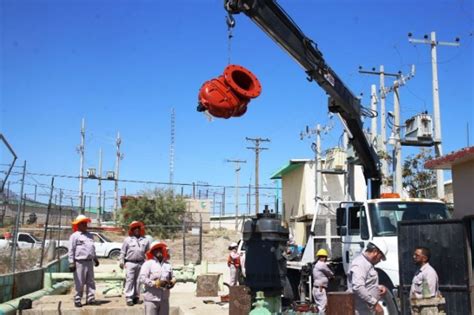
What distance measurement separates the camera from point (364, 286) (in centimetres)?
664

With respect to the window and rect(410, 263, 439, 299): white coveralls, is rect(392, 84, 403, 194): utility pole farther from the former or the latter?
rect(410, 263, 439, 299): white coveralls

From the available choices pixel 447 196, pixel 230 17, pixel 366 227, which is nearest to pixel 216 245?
pixel 447 196

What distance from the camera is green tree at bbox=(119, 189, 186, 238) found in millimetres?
46094

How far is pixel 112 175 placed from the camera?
2244 inches

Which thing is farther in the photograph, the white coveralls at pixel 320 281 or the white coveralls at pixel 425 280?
the white coveralls at pixel 320 281

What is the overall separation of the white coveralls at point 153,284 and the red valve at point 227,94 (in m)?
2.38

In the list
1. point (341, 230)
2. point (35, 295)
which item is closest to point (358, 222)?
point (341, 230)

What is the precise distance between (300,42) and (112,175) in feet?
159

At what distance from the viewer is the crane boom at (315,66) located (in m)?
9.16

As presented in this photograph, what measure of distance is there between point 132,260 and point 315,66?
17.4 ft

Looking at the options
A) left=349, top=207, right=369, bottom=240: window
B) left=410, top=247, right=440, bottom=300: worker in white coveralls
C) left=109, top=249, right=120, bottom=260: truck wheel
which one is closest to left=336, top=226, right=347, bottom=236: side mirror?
left=349, top=207, right=369, bottom=240: window

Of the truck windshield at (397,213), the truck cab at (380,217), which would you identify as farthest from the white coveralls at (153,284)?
the truck windshield at (397,213)

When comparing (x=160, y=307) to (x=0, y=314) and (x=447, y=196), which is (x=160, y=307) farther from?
(x=447, y=196)

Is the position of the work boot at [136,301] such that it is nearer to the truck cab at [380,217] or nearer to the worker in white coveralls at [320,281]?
the worker in white coveralls at [320,281]
